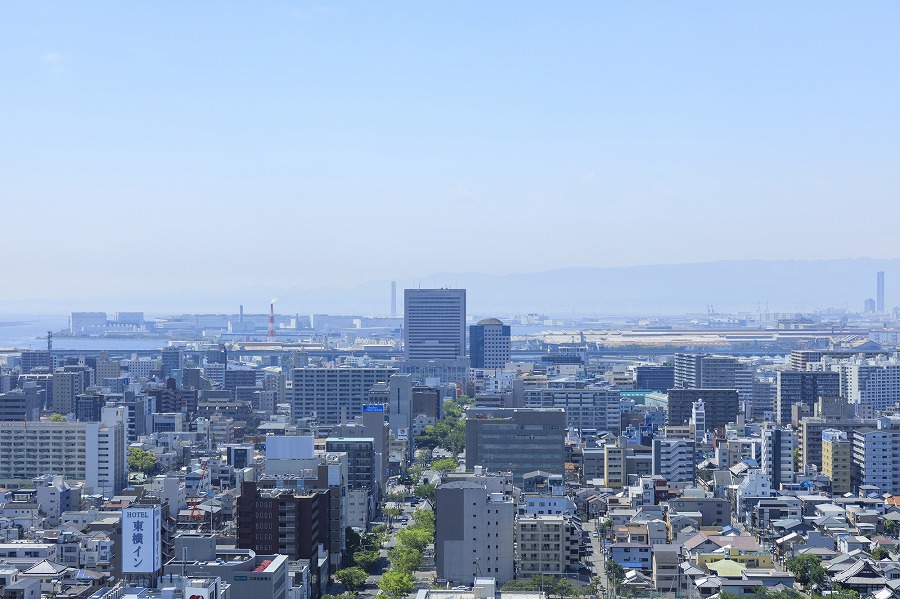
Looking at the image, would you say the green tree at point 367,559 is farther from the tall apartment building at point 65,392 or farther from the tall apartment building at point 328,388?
the tall apartment building at point 65,392

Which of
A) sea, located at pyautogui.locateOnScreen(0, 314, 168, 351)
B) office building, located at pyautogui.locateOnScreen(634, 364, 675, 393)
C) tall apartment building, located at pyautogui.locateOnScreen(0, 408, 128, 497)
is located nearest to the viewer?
tall apartment building, located at pyautogui.locateOnScreen(0, 408, 128, 497)

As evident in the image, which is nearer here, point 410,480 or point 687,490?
point 687,490

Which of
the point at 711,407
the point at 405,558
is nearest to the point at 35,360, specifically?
the point at 711,407

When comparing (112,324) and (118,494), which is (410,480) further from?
(112,324)

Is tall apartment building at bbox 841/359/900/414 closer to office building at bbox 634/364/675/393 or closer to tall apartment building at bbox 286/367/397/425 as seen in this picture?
office building at bbox 634/364/675/393

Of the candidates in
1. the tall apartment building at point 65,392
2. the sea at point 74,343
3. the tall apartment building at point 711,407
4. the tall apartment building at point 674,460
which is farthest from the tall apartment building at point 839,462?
the sea at point 74,343

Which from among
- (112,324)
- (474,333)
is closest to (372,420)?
(474,333)

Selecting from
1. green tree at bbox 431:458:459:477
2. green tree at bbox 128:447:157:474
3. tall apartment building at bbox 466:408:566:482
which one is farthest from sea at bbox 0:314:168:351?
tall apartment building at bbox 466:408:566:482
